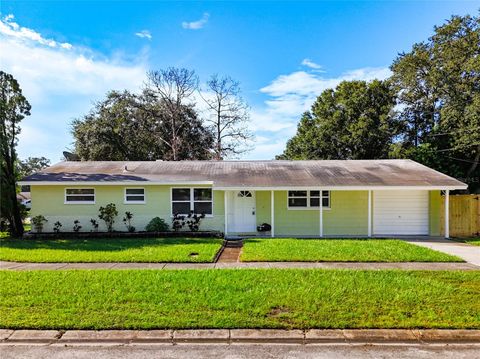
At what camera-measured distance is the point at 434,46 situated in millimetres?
28641

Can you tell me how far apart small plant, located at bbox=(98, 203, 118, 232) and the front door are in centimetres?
550

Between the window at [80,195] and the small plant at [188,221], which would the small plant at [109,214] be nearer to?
the window at [80,195]

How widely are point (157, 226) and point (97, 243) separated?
3175 mm

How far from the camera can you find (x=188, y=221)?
16.0 metres

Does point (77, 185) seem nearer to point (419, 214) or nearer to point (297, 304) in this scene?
point (297, 304)

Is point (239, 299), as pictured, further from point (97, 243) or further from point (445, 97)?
point (445, 97)

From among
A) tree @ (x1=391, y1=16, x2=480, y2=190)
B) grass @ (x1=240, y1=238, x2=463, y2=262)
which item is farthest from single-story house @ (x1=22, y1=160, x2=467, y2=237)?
tree @ (x1=391, y1=16, x2=480, y2=190)

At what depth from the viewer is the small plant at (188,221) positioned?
15898 millimetres

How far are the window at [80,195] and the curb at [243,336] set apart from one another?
11669 mm

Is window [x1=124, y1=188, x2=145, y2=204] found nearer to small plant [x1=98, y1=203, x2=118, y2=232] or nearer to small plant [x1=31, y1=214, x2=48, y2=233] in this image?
small plant [x1=98, y1=203, x2=118, y2=232]

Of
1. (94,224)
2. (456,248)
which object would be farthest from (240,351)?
(94,224)

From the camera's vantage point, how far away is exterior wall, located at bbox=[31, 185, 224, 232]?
1622cm

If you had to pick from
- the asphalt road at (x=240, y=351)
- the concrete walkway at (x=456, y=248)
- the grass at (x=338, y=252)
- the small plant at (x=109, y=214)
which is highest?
the small plant at (x=109, y=214)

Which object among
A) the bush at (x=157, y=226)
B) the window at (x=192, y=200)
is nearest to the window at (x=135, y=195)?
the bush at (x=157, y=226)
